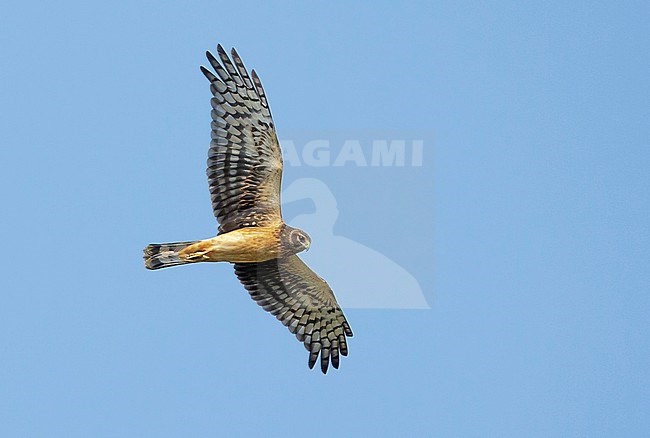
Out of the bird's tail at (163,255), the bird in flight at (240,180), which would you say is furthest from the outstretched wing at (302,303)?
the bird's tail at (163,255)

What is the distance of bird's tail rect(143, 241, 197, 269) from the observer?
9.97 meters

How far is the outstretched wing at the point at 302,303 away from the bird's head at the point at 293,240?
1.88 feet

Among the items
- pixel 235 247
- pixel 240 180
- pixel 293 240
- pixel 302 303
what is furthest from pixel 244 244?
pixel 302 303

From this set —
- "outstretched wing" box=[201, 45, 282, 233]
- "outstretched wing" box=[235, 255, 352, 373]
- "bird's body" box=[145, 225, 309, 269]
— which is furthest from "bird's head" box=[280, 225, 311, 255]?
"outstretched wing" box=[235, 255, 352, 373]

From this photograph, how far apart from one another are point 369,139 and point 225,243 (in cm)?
139

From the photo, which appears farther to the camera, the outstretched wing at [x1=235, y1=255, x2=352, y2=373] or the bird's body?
the outstretched wing at [x1=235, y1=255, x2=352, y2=373]

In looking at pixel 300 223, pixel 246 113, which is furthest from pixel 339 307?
pixel 246 113

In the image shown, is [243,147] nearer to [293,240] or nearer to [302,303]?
[293,240]

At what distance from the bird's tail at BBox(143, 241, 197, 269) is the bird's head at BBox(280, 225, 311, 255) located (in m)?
0.74

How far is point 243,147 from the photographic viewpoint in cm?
1006

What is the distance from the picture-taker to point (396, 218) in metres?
9.71

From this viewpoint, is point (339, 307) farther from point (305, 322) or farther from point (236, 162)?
point (236, 162)

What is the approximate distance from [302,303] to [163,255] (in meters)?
1.56

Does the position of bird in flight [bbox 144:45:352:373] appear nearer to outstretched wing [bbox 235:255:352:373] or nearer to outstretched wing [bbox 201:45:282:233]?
outstretched wing [bbox 201:45:282:233]
